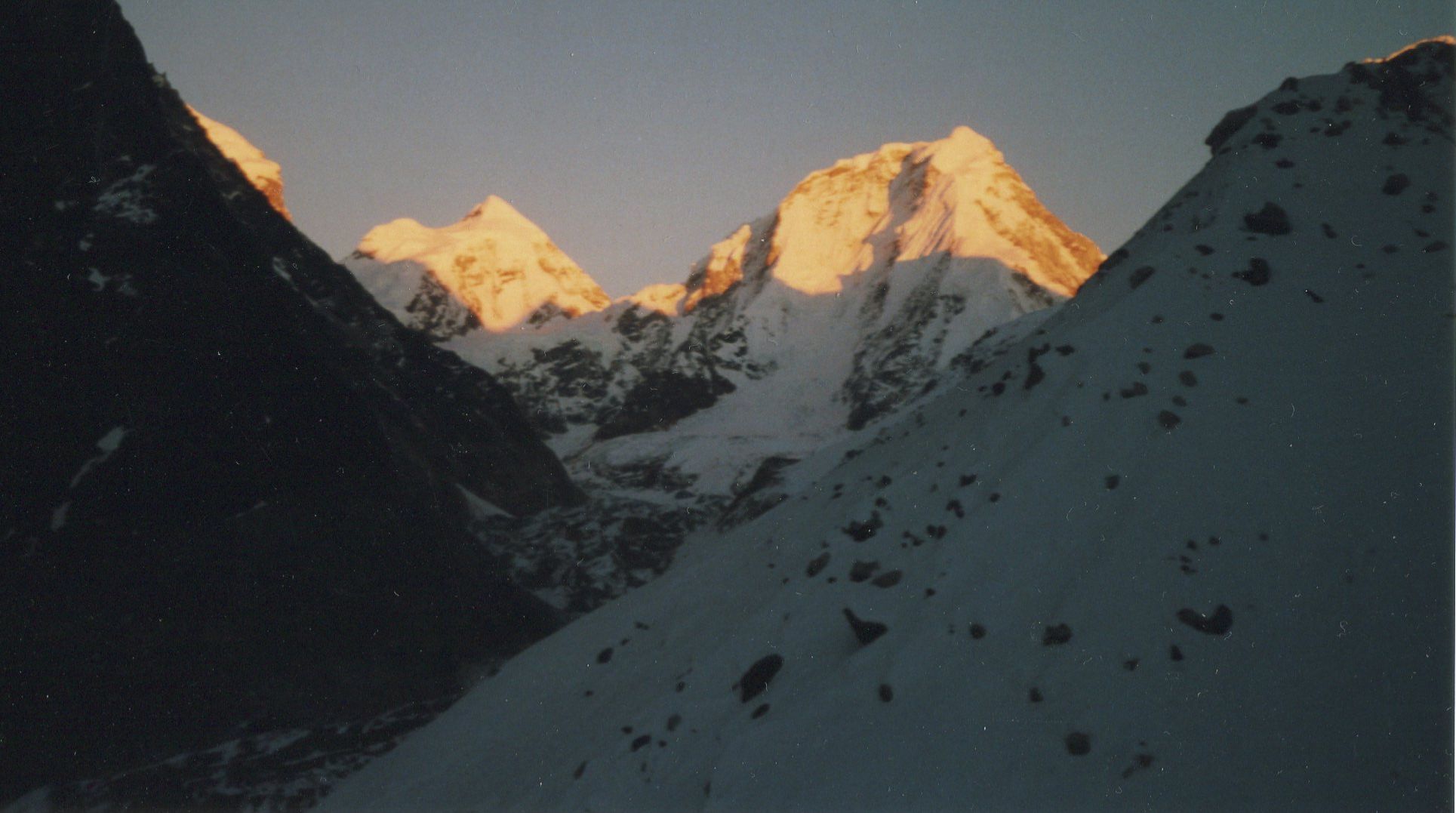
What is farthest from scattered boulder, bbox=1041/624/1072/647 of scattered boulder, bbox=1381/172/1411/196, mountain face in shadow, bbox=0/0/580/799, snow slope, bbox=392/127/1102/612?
snow slope, bbox=392/127/1102/612

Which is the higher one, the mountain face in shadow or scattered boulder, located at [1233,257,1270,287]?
the mountain face in shadow

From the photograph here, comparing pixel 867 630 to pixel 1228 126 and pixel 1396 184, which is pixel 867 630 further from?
pixel 1228 126

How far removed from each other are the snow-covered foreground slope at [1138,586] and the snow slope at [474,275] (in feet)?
356

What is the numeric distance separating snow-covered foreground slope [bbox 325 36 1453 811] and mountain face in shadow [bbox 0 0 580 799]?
620 cm

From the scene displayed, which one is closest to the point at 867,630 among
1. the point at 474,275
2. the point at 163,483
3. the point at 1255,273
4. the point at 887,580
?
the point at 887,580

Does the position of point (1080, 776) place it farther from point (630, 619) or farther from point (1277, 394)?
point (630, 619)

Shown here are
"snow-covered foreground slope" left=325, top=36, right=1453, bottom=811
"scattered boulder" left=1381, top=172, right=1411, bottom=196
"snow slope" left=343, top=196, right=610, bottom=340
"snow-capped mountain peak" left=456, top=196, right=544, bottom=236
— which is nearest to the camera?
"snow-covered foreground slope" left=325, top=36, right=1453, bottom=811

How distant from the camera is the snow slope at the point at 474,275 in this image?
119 meters

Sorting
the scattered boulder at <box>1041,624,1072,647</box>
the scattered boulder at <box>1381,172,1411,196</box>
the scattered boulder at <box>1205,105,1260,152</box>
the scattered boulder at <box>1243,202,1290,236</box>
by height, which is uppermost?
the scattered boulder at <box>1205,105,1260,152</box>

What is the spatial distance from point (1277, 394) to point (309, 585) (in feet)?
57.5

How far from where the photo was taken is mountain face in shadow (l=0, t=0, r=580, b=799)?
46.4ft

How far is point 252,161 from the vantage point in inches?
3351

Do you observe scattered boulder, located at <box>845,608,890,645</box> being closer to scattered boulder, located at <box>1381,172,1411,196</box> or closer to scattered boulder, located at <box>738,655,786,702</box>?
scattered boulder, located at <box>738,655,786,702</box>

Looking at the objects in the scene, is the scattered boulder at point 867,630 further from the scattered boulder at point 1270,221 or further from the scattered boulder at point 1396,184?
the scattered boulder at point 1396,184
